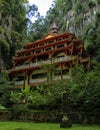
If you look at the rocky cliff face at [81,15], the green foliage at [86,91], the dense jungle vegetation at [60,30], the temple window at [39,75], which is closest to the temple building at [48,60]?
the temple window at [39,75]

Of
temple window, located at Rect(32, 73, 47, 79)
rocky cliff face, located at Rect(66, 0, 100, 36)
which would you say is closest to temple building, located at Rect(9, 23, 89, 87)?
temple window, located at Rect(32, 73, 47, 79)

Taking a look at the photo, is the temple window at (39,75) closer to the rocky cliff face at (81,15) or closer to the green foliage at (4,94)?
the green foliage at (4,94)

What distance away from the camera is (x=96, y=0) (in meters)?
42.3

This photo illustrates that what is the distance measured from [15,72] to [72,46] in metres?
9.42

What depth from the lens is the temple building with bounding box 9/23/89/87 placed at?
34.2m

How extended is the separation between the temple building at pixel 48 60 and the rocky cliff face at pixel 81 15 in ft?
17.2

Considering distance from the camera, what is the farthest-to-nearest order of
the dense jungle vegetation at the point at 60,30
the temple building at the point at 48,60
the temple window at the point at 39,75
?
the temple window at the point at 39,75 → the temple building at the point at 48,60 → the dense jungle vegetation at the point at 60,30

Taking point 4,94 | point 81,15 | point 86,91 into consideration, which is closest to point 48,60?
point 4,94

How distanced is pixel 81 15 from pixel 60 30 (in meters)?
7.00

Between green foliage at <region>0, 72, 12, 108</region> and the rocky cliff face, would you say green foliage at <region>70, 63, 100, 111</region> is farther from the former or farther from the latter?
the rocky cliff face

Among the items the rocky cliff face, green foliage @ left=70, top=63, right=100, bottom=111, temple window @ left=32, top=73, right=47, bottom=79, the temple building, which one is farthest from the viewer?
the rocky cliff face

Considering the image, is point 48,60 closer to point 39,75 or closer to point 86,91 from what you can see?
point 39,75

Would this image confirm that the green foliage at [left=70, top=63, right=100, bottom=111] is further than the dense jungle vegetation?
No

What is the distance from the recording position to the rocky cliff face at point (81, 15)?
42.7 m
